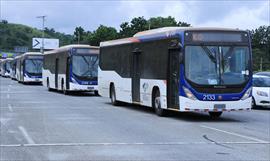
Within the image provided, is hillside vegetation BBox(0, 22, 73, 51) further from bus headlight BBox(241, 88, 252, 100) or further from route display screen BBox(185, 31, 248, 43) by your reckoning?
bus headlight BBox(241, 88, 252, 100)

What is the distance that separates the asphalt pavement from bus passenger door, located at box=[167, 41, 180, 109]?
63cm

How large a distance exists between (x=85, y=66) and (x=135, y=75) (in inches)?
486

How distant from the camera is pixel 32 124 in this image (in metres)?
16.0

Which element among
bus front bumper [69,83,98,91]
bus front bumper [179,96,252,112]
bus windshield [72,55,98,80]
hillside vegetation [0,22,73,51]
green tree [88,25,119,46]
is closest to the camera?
bus front bumper [179,96,252,112]

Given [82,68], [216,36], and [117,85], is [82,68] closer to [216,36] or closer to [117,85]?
[117,85]

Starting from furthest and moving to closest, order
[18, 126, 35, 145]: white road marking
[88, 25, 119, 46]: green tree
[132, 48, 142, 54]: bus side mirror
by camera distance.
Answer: [88, 25, 119, 46]: green tree → [132, 48, 142, 54]: bus side mirror → [18, 126, 35, 145]: white road marking

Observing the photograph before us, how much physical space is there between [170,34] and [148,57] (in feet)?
7.33

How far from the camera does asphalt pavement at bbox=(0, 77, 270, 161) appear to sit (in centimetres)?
1041

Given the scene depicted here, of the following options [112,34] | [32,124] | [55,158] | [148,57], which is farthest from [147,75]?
[112,34]

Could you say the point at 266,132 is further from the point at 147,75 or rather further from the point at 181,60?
the point at 147,75

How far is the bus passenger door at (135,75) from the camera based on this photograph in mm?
21219

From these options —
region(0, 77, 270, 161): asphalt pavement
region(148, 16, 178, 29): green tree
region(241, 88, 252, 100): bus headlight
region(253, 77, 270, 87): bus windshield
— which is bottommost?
region(0, 77, 270, 161): asphalt pavement

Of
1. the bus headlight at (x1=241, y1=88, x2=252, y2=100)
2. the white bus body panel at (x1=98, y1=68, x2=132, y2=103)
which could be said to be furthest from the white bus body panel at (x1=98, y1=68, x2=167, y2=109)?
the bus headlight at (x1=241, y1=88, x2=252, y2=100)

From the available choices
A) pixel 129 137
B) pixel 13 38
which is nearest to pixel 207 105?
pixel 129 137
